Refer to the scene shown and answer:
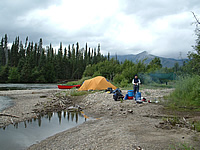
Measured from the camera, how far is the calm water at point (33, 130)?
23.3ft

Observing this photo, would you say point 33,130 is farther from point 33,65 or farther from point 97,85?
point 33,65

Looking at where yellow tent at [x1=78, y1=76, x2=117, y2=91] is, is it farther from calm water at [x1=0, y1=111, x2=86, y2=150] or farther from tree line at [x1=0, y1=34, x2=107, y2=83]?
tree line at [x1=0, y1=34, x2=107, y2=83]

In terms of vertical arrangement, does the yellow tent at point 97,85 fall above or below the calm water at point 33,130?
above

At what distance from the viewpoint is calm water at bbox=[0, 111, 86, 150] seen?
7.10 m

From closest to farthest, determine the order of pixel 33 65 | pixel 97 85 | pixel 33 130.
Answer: pixel 33 130 → pixel 97 85 → pixel 33 65

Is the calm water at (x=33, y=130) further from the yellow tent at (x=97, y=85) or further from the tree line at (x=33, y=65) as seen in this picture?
the tree line at (x=33, y=65)

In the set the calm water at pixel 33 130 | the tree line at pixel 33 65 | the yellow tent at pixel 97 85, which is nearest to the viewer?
the calm water at pixel 33 130

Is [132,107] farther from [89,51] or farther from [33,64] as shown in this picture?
[89,51]

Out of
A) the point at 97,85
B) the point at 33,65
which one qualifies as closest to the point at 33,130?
the point at 97,85

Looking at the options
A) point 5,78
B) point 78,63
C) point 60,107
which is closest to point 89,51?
point 78,63

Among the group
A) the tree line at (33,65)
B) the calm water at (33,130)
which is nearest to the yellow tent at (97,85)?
the calm water at (33,130)

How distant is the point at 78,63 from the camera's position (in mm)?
77188

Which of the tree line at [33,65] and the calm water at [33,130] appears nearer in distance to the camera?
the calm water at [33,130]

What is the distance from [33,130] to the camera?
871cm
